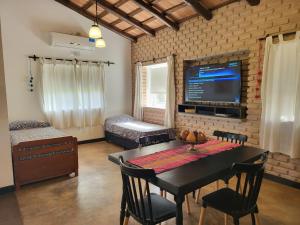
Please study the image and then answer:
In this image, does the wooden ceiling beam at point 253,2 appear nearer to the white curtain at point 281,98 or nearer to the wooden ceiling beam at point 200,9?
the white curtain at point 281,98

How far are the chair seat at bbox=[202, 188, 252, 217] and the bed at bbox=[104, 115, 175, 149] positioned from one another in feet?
6.91

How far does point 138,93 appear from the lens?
5.67 m

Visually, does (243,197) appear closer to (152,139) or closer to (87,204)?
(152,139)

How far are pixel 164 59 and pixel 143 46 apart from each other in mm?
945

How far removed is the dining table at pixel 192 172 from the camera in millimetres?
1452

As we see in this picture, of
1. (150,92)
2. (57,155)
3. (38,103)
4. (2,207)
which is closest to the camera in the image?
(2,207)

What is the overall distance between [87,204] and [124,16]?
3874mm

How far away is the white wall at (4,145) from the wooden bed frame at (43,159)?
0.24ft

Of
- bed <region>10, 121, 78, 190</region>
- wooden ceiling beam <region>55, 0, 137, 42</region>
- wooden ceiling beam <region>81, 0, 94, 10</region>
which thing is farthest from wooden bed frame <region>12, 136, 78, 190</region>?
wooden ceiling beam <region>55, 0, 137, 42</region>

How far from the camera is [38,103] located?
463 cm

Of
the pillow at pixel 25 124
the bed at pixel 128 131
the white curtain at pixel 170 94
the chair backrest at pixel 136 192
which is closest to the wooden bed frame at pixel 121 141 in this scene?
the bed at pixel 128 131

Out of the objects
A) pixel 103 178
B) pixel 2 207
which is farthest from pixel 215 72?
pixel 2 207

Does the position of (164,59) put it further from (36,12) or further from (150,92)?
(36,12)

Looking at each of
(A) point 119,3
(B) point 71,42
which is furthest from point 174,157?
(B) point 71,42
